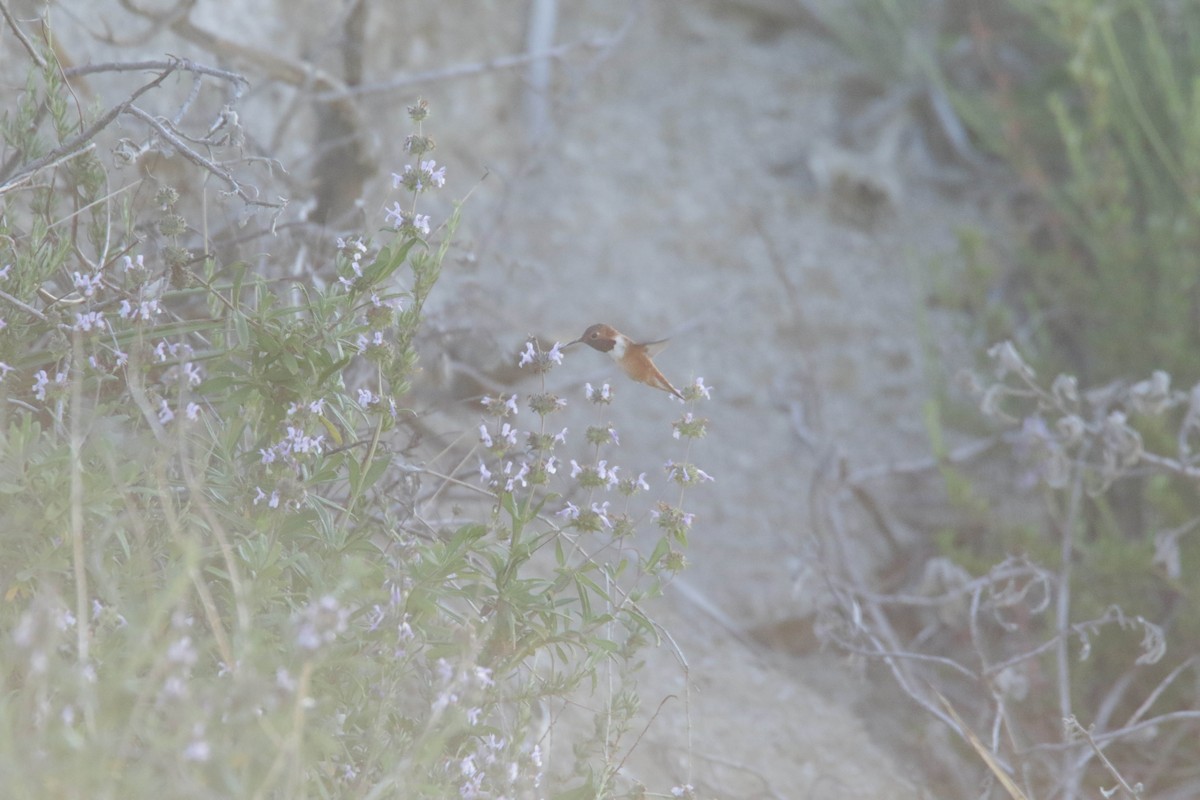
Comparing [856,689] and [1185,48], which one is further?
[1185,48]

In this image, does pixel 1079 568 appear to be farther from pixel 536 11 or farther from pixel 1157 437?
pixel 536 11

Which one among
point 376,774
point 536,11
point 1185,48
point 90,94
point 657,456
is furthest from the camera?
point 536,11

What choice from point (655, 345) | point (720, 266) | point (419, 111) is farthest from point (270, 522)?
point (720, 266)

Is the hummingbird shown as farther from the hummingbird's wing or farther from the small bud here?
the small bud

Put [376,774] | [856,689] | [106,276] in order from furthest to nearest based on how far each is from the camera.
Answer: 1. [856,689]
2. [106,276]
3. [376,774]

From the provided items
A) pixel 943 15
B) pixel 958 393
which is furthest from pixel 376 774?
pixel 943 15

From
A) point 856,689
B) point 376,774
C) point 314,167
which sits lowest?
point 856,689

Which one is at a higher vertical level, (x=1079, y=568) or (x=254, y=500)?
(x=254, y=500)
